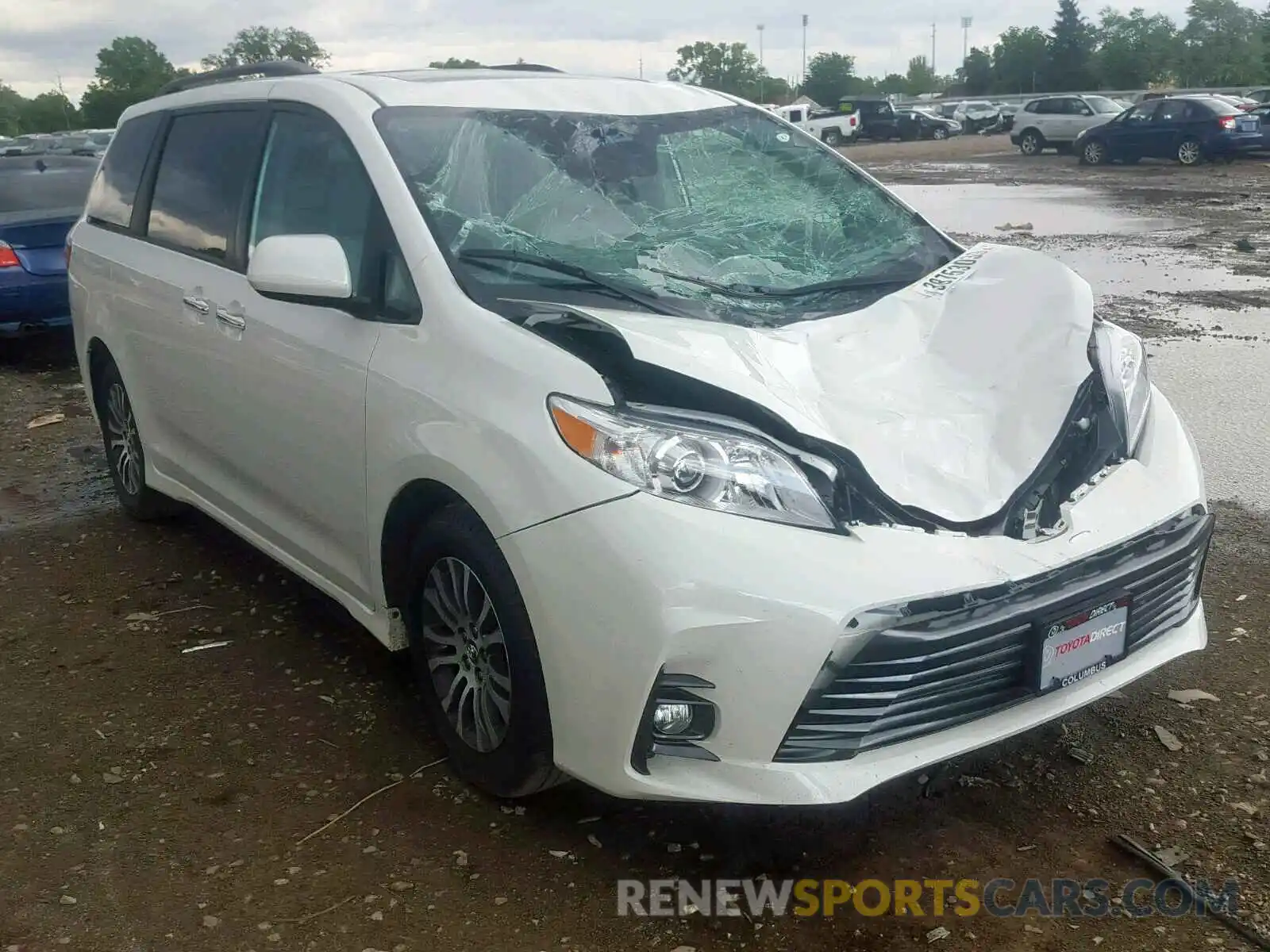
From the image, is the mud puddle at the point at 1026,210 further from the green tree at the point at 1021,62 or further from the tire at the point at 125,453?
the green tree at the point at 1021,62

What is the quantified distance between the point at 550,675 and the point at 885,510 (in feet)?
2.67

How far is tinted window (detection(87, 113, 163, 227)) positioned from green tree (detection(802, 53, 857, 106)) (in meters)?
92.4

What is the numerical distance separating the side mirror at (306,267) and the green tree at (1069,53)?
85.4m

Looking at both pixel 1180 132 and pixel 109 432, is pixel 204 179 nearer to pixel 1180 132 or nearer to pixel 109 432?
pixel 109 432

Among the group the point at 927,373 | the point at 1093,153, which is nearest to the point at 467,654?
the point at 927,373

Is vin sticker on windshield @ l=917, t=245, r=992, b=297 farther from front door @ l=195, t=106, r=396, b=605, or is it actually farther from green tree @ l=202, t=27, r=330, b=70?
green tree @ l=202, t=27, r=330, b=70

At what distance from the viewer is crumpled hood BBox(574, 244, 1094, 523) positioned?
8.94ft

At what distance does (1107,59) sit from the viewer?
78.9 m

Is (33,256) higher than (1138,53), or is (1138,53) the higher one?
(1138,53)

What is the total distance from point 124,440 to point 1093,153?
26.1 metres

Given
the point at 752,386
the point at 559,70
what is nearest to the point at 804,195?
the point at 559,70

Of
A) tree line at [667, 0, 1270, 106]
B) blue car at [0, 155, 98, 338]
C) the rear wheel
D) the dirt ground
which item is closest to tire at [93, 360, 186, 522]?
the dirt ground

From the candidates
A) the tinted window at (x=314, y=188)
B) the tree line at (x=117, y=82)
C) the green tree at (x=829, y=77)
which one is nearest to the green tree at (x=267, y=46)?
the tree line at (x=117, y=82)

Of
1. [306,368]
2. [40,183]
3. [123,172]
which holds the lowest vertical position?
[306,368]
